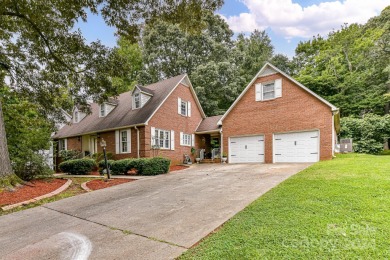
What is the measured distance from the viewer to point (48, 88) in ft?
41.0

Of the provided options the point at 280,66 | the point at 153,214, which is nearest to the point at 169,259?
the point at 153,214

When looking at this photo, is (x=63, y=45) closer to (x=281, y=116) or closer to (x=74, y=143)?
(x=281, y=116)

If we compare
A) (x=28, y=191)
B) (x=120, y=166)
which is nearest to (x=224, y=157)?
(x=120, y=166)

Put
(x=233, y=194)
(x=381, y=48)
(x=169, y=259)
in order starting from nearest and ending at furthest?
1. (x=169, y=259)
2. (x=233, y=194)
3. (x=381, y=48)

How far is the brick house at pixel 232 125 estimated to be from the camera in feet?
46.0

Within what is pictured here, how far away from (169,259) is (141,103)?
15.1 m

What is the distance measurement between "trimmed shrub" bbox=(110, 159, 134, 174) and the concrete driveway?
5.12 meters

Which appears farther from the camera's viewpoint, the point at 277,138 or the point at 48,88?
the point at 277,138

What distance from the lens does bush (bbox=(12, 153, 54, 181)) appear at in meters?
9.92

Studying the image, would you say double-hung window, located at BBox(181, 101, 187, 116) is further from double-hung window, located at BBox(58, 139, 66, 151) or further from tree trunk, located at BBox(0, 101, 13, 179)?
tree trunk, located at BBox(0, 101, 13, 179)

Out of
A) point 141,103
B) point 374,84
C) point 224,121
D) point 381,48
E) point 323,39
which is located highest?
point 323,39

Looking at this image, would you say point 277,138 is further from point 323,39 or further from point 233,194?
point 323,39

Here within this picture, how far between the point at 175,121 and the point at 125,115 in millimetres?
3788

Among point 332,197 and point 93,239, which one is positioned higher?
point 332,197
